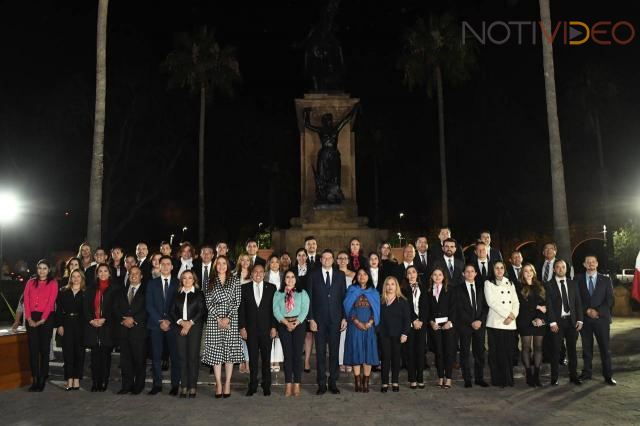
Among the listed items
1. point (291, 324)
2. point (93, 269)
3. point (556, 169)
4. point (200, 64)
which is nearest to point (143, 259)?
point (93, 269)

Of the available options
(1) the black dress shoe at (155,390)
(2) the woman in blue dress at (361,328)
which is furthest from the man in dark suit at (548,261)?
(1) the black dress shoe at (155,390)

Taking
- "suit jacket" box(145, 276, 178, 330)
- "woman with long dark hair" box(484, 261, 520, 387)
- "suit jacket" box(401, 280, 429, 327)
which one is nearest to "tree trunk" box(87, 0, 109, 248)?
"suit jacket" box(145, 276, 178, 330)

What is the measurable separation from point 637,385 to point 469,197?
1168 inches

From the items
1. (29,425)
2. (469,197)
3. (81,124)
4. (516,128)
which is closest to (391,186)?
(469,197)

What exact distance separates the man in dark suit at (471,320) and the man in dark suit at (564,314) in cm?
98

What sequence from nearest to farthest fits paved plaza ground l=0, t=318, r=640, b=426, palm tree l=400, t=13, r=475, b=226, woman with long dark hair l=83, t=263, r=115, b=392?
paved plaza ground l=0, t=318, r=640, b=426 < woman with long dark hair l=83, t=263, r=115, b=392 < palm tree l=400, t=13, r=475, b=226

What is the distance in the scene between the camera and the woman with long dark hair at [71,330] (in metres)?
8.56

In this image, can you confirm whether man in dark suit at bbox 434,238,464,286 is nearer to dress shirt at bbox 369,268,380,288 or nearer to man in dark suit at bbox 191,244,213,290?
dress shirt at bbox 369,268,380,288

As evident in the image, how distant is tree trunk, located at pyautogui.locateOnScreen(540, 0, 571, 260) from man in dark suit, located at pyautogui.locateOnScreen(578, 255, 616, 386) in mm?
4779

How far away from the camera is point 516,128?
36344 mm

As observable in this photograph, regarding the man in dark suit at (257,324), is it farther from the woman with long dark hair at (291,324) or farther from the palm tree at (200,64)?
the palm tree at (200,64)

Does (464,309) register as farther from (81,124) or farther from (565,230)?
(81,124)

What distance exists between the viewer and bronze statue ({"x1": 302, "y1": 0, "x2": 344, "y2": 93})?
48.2ft

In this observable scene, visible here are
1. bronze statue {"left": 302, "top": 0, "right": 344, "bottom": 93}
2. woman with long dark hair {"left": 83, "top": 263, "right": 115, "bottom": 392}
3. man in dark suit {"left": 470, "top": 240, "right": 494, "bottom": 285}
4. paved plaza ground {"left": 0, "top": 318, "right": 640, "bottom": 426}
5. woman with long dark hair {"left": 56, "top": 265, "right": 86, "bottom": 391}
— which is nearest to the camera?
paved plaza ground {"left": 0, "top": 318, "right": 640, "bottom": 426}
